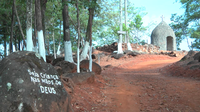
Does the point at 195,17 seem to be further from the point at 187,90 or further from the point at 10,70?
the point at 10,70

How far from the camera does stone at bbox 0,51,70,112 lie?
2994mm

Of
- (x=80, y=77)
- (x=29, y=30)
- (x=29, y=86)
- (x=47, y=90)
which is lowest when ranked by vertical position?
(x=80, y=77)

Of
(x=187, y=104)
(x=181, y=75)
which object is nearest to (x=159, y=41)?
(x=181, y=75)

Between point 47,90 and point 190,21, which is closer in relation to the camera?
point 47,90

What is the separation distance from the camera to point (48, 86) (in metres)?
3.59

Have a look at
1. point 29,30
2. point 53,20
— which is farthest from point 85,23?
point 29,30

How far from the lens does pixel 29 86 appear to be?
323 cm

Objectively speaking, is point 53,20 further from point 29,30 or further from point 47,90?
point 47,90

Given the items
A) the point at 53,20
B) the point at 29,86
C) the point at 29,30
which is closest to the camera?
the point at 29,86

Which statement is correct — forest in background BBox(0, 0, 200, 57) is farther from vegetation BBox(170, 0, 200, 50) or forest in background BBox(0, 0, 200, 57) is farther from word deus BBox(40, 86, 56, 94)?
word deus BBox(40, 86, 56, 94)

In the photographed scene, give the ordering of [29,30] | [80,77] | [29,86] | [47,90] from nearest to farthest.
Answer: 1. [29,86]
2. [47,90]
3. [80,77]
4. [29,30]

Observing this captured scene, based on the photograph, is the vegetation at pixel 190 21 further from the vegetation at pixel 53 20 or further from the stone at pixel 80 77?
the stone at pixel 80 77

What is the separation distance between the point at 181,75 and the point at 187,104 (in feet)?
18.8

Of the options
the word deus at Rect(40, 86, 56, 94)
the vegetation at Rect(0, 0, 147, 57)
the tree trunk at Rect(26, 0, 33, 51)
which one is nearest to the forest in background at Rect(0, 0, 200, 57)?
the vegetation at Rect(0, 0, 147, 57)
